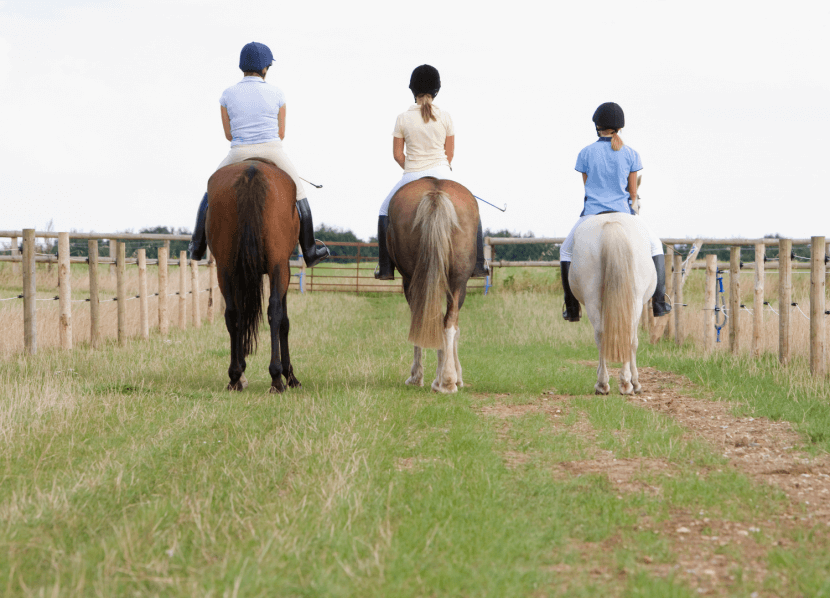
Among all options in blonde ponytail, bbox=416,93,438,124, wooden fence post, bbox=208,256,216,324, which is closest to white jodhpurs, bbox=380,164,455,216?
blonde ponytail, bbox=416,93,438,124

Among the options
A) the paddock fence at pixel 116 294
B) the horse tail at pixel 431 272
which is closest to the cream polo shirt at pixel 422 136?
the horse tail at pixel 431 272

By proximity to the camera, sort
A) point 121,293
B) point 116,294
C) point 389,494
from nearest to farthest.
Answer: point 389,494 < point 121,293 < point 116,294

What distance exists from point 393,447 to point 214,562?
81.2 inches

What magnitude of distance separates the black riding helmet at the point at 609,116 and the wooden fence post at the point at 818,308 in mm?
2934

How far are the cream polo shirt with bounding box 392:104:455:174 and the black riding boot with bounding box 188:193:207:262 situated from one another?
1.97m

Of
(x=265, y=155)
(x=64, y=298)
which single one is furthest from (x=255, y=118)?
(x=64, y=298)

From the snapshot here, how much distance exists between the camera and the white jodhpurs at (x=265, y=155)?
7.47 metres

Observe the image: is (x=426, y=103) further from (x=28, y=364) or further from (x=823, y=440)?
(x=28, y=364)

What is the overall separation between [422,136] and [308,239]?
1509 mm

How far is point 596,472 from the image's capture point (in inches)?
181

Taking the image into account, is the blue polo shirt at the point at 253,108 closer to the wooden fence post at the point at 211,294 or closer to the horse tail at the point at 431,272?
the horse tail at the point at 431,272

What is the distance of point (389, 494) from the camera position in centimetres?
384

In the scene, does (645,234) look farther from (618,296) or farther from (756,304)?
(756,304)

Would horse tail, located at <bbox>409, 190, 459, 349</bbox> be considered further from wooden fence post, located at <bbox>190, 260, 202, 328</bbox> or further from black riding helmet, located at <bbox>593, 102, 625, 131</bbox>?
wooden fence post, located at <bbox>190, 260, 202, 328</bbox>
